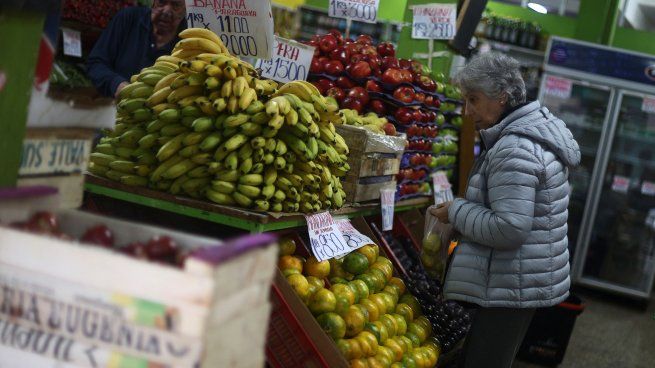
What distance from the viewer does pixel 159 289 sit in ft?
3.90


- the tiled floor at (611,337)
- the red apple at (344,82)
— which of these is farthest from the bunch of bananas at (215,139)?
the tiled floor at (611,337)

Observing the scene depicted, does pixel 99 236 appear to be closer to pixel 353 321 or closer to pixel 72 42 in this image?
pixel 353 321

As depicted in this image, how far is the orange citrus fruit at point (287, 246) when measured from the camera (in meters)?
3.00

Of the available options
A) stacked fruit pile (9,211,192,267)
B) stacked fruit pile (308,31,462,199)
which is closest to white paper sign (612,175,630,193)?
stacked fruit pile (308,31,462,199)

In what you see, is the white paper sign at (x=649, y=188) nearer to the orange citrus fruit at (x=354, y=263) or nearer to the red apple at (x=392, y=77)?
the red apple at (x=392, y=77)

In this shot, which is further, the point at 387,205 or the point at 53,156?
the point at 387,205

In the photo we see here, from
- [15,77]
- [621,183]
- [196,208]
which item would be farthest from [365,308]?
[621,183]

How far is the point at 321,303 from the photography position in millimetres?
2855

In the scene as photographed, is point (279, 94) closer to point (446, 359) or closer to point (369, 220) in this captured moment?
point (369, 220)

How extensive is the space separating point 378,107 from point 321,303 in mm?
1594

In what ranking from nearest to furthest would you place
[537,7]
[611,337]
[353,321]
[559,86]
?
[353,321], [611,337], [559,86], [537,7]

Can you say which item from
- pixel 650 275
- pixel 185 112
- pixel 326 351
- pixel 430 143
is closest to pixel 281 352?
pixel 326 351

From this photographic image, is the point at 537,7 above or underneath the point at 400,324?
above

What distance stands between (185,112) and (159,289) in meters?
1.49
